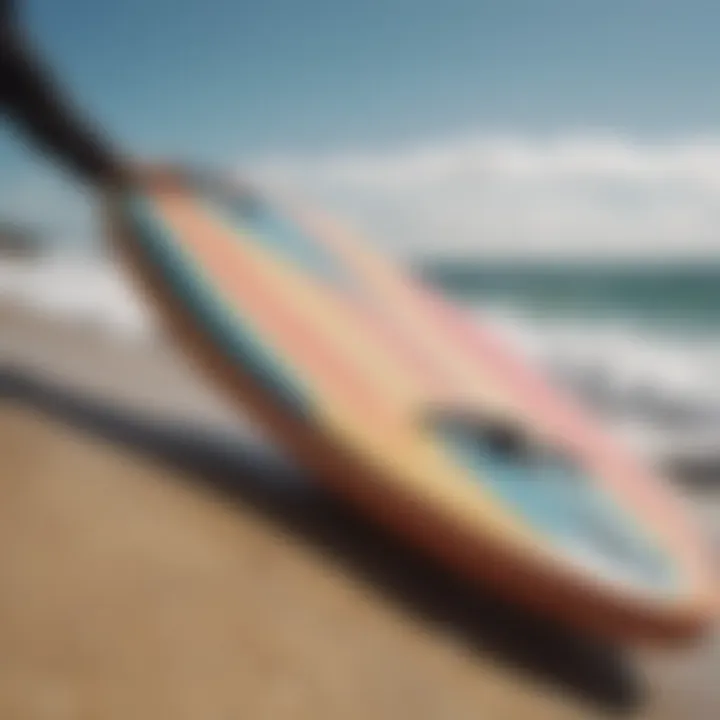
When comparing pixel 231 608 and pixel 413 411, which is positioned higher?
pixel 413 411

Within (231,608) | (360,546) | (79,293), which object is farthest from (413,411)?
(79,293)

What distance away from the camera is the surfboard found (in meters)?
1.11

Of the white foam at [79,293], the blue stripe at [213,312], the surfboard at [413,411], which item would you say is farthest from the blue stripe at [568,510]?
the white foam at [79,293]

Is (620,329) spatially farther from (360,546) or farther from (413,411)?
(360,546)

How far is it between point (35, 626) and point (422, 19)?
756 mm

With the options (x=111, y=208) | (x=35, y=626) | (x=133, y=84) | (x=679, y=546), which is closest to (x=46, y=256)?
(x=111, y=208)

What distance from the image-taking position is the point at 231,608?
45.4 inches

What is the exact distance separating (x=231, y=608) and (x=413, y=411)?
28cm

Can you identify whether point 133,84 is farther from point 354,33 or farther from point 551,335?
point 551,335

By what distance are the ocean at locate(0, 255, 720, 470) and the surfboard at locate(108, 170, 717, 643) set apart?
0.09ft

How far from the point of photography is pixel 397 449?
1172 millimetres

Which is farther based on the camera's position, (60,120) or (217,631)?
(60,120)

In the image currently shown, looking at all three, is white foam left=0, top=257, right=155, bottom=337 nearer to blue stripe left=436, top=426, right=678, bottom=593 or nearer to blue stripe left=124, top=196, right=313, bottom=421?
blue stripe left=124, top=196, right=313, bottom=421

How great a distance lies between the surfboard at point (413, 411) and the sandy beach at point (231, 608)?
49 mm
